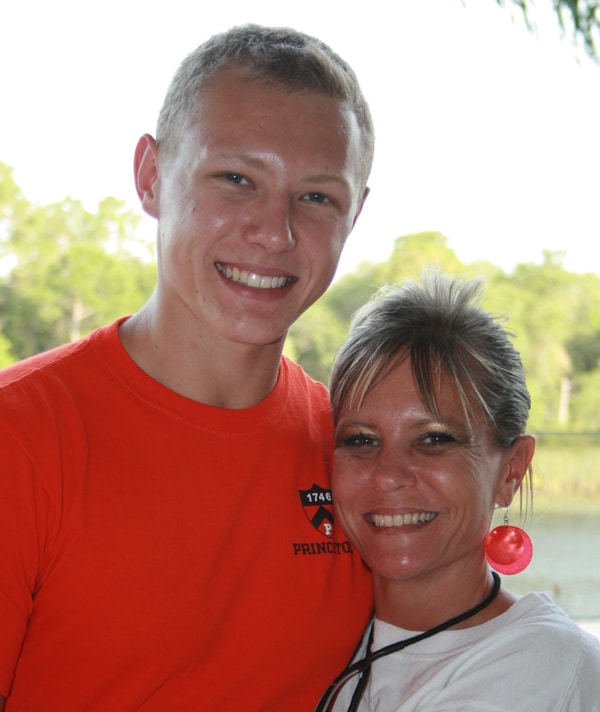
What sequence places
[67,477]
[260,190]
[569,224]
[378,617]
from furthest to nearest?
[569,224], [378,617], [260,190], [67,477]

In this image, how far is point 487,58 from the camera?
3.80m

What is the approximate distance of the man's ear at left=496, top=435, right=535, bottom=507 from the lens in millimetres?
1450

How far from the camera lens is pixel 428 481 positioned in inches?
53.7

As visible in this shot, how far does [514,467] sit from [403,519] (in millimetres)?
223

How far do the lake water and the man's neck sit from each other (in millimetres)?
2535

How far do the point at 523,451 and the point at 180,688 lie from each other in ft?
2.14

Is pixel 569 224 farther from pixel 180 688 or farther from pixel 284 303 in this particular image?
pixel 180 688

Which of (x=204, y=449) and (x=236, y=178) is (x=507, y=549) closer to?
Result: (x=204, y=449)

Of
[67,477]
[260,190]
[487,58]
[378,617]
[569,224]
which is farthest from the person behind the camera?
[569,224]

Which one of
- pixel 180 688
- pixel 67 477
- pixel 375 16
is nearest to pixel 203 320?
pixel 67 477

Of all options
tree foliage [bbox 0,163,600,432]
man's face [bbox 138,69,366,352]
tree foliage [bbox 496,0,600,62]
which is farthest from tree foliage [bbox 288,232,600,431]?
man's face [bbox 138,69,366,352]

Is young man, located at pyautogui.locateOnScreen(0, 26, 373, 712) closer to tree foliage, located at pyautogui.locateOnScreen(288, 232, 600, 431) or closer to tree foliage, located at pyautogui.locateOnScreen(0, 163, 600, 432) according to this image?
tree foliage, located at pyautogui.locateOnScreen(288, 232, 600, 431)

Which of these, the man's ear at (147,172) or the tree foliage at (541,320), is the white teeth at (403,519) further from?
the tree foliage at (541,320)

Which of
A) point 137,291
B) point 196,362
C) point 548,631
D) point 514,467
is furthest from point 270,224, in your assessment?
point 137,291
